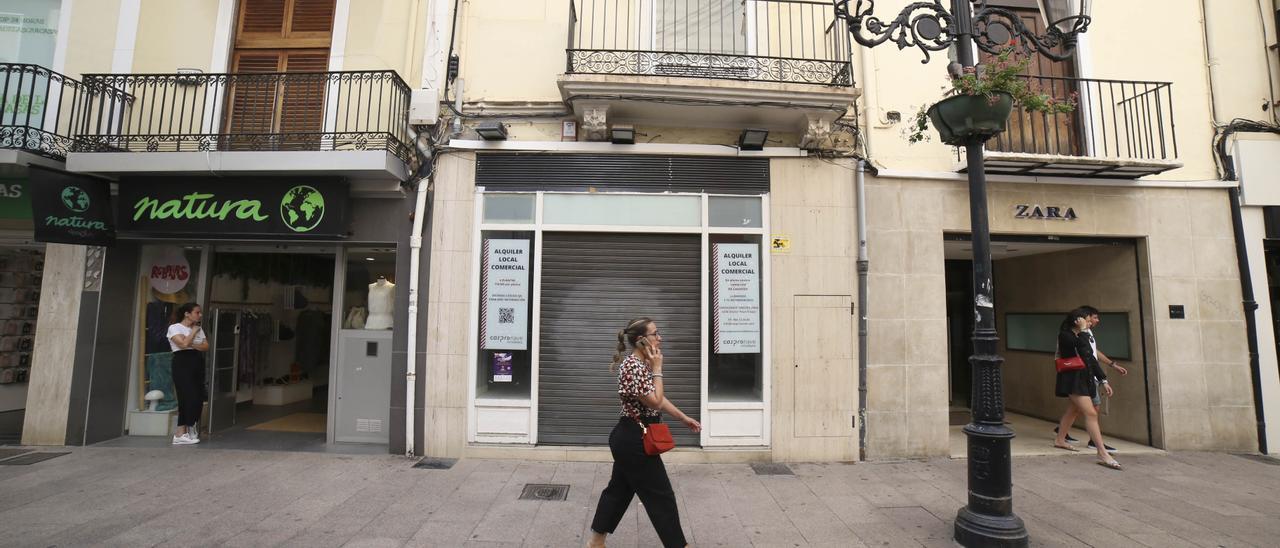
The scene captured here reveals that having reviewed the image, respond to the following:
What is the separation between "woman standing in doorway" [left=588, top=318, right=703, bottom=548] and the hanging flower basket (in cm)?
311

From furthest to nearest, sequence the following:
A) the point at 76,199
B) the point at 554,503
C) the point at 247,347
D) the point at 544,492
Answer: the point at 247,347 < the point at 76,199 < the point at 544,492 < the point at 554,503

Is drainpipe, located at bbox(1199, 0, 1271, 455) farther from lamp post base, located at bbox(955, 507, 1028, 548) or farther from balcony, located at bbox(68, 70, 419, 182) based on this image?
balcony, located at bbox(68, 70, 419, 182)

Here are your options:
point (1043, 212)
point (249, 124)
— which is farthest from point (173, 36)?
point (1043, 212)

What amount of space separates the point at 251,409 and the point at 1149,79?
1511cm

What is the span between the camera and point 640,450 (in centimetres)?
369

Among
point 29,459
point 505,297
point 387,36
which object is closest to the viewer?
point 29,459

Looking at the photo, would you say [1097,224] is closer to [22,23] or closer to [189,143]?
[189,143]

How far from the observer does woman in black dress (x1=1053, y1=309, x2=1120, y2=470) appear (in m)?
6.66

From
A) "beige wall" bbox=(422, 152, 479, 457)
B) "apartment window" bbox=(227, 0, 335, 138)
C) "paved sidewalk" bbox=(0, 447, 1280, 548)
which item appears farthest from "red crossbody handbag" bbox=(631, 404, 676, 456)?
"apartment window" bbox=(227, 0, 335, 138)

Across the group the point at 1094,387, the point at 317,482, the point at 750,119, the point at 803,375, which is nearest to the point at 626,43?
the point at 750,119

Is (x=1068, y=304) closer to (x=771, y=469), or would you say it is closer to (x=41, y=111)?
(x=771, y=469)

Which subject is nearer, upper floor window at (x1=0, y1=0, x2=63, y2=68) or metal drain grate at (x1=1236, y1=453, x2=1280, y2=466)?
metal drain grate at (x1=1236, y1=453, x2=1280, y2=466)

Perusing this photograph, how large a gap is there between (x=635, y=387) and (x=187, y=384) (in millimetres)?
6991

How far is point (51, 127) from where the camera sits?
7.18 m
